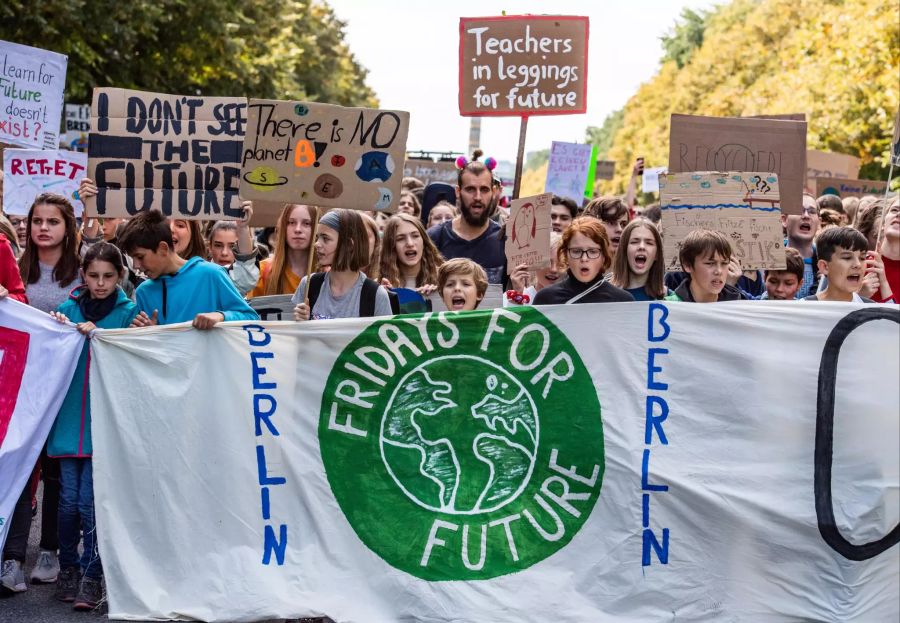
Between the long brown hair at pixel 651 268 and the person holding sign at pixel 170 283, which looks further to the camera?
the long brown hair at pixel 651 268

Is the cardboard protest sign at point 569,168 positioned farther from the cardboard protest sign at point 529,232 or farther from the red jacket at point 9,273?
the red jacket at point 9,273

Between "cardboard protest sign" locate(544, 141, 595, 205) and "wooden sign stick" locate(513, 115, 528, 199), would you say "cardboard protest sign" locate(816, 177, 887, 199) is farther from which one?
"wooden sign stick" locate(513, 115, 528, 199)

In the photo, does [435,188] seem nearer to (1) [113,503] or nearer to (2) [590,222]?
(2) [590,222]

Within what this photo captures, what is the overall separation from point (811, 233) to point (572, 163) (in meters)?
4.51

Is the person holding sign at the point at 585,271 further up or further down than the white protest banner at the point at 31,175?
further down

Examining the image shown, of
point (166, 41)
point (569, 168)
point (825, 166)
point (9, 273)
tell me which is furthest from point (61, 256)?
point (166, 41)

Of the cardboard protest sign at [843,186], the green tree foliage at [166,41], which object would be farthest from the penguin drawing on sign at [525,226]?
the green tree foliage at [166,41]

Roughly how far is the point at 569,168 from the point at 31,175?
574 cm

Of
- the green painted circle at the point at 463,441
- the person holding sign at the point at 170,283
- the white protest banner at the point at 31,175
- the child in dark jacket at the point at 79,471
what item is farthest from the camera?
the white protest banner at the point at 31,175

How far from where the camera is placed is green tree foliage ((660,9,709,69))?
334 feet

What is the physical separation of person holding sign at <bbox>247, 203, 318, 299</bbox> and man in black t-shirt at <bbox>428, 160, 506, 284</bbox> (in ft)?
2.97

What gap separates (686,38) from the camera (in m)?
103

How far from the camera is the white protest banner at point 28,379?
5.88 metres

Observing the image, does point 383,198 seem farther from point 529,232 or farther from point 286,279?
point 286,279
